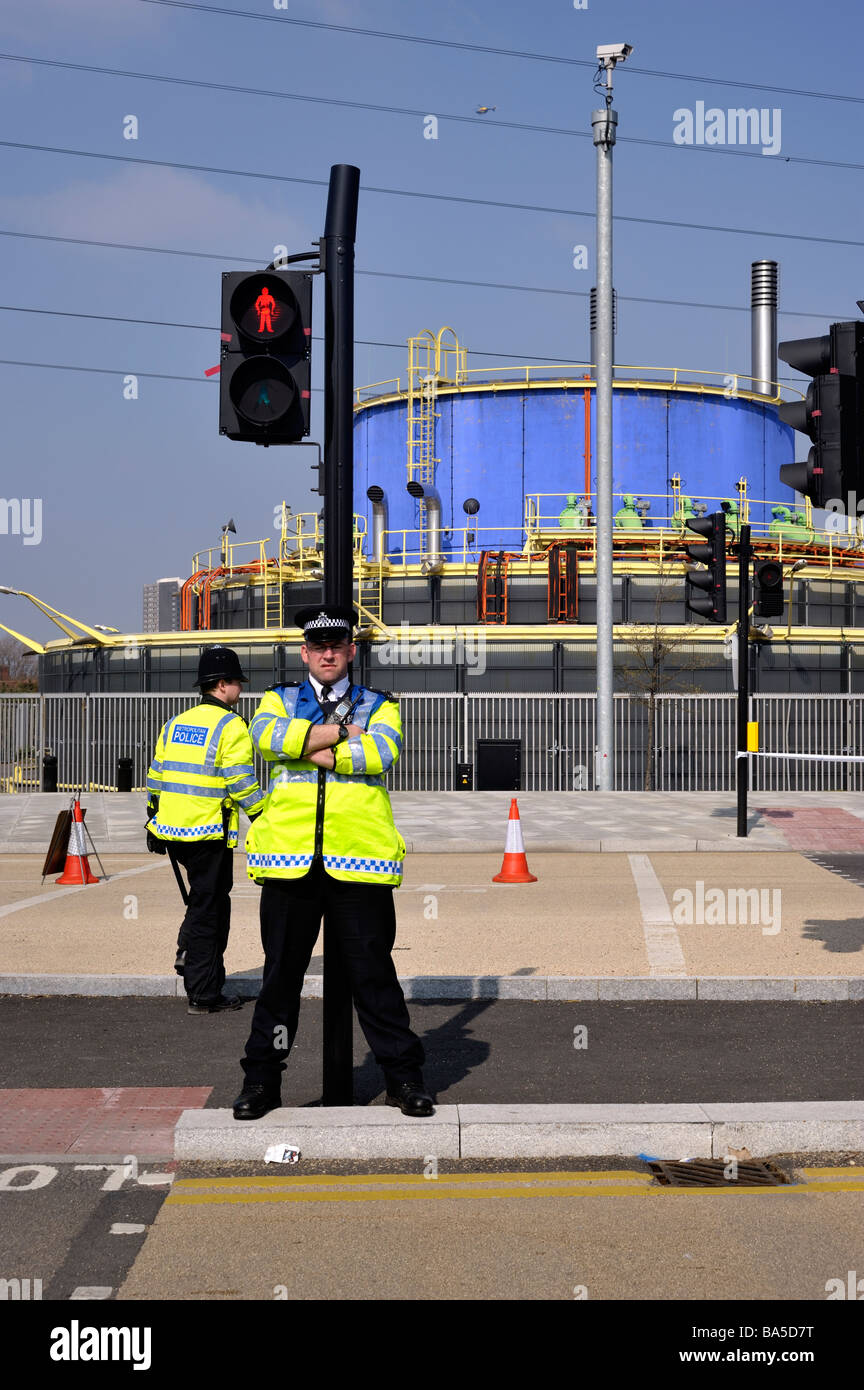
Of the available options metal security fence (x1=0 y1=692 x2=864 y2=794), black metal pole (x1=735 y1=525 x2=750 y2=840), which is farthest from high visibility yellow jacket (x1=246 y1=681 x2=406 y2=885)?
metal security fence (x1=0 y1=692 x2=864 y2=794)

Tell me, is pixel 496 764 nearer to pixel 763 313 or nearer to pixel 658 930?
pixel 658 930

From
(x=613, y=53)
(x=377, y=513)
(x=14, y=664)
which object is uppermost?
(x=613, y=53)

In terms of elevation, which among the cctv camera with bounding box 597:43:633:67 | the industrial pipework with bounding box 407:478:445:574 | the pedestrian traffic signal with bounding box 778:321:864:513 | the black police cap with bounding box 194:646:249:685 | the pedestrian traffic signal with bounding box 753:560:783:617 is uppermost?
the cctv camera with bounding box 597:43:633:67

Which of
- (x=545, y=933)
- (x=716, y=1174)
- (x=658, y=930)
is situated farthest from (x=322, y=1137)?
(x=658, y=930)

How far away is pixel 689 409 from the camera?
4262 centimetres

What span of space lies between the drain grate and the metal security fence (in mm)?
22984

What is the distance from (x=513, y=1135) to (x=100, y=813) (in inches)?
673

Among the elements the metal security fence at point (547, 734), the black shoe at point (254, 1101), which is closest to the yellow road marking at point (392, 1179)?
the black shoe at point (254, 1101)

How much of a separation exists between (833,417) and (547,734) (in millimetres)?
20879

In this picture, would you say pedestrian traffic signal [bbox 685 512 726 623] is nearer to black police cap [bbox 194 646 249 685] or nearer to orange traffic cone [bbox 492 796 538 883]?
orange traffic cone [bbox 492 796 538 883]

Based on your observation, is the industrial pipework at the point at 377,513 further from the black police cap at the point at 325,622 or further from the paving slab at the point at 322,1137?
the paving slab at the point at 322,1137

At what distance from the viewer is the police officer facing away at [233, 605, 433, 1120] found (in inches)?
207

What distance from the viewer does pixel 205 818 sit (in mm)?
8008
